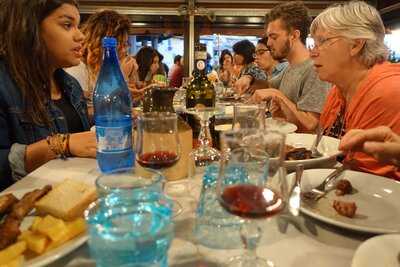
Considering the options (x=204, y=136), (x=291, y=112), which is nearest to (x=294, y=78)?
(x=291, y=112)

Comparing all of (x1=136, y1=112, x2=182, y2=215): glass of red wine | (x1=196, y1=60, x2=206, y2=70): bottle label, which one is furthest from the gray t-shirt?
(x1=136, y1=112, x2=182, y2=215): glass of red wine

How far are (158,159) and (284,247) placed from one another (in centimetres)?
38

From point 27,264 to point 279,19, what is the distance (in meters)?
2.59

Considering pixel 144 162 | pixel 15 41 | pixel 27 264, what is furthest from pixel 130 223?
pixel 15 41

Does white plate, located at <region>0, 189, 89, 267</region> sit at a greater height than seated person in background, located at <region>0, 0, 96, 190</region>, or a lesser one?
lesser

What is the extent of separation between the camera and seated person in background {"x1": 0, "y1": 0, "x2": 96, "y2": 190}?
1.27 m

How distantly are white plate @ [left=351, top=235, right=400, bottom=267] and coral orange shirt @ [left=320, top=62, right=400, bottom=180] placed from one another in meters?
0.64

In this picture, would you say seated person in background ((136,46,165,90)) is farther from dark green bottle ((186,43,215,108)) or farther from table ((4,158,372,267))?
table ((4,158,372,267))

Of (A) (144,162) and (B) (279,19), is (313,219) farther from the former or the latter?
(B) (279,19)

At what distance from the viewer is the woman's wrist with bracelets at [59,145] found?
4.18ft

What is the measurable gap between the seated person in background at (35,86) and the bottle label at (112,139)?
287 mm

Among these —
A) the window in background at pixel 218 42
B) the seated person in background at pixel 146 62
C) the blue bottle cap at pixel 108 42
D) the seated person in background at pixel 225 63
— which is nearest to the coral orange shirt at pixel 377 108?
the blue bottle cap at pixel 108 42

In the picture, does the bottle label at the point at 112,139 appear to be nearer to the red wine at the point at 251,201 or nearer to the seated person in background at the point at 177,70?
the red wine at the point at 251,201

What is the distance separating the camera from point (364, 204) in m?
0.89
